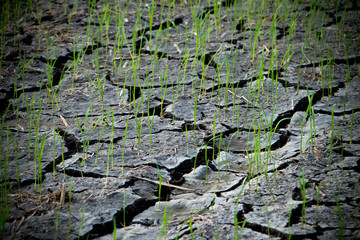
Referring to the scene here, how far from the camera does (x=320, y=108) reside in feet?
9.33

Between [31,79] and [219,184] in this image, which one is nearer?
[219,184]

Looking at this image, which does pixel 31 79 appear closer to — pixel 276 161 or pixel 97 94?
pixel 97 94

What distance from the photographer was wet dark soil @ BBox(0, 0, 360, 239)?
1.94 metres

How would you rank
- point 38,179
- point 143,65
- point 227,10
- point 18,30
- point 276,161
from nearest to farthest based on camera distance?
point 38,179 → point 276,161 → point 143,65 → point 18,30 → point 227,10

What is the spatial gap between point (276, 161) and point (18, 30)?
263 centimetres

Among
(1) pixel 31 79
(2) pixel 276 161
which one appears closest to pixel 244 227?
(2) pixel 276 161

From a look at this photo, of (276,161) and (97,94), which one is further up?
(97,94)

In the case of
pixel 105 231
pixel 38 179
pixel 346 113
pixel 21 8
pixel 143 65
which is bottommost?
pixel 105 231

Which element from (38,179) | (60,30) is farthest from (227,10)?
(38,179)

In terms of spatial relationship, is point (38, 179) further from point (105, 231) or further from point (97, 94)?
point (97, 94)

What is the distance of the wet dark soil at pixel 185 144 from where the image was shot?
6.36ft

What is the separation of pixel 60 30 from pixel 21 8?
2.50 feet

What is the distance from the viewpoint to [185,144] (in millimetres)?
2557

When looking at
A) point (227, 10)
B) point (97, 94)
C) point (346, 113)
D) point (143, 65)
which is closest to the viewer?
point (346, 113)
